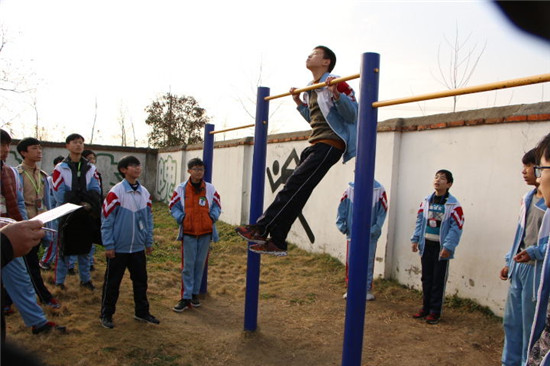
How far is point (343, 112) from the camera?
2447 millimetres

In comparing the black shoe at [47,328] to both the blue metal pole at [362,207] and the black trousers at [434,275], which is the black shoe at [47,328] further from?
the black trousers at [434,275]

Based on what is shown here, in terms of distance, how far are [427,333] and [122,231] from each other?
9.32 ft

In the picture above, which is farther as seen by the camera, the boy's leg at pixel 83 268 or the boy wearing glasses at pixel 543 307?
the boy's leg at pixel 83 268

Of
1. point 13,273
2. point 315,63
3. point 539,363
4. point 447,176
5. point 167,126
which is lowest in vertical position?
point 13,273

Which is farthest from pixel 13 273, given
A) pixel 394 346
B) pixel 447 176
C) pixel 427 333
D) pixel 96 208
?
pixel 447 176

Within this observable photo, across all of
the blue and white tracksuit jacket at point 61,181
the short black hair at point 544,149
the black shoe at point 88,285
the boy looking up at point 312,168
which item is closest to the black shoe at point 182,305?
the black shoe at point 88,285

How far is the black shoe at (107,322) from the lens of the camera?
11.3 ft

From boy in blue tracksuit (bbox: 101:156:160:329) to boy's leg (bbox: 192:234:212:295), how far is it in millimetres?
631

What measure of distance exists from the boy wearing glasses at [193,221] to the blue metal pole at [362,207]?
2.16 meters

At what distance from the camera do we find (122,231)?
3.41m

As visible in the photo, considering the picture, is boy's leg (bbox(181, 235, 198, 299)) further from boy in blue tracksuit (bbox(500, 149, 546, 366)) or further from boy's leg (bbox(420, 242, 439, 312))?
boy in blue tracksuit (bbox(500, 149, 546, 366))

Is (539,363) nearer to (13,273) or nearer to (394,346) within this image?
(394,346)

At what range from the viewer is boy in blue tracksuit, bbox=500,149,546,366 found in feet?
8.14

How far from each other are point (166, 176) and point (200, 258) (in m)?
10.6
